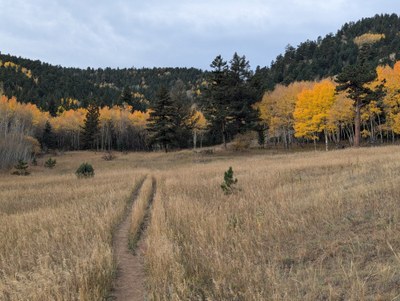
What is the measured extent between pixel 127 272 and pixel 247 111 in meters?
43.4

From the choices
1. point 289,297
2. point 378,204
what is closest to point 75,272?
point 289,297

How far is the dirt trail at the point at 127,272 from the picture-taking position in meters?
5.19

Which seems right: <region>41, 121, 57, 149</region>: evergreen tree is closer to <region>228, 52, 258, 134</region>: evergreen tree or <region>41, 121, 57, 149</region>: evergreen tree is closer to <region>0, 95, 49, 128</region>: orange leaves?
<region>0, 95, 49, 128</region>: orange leaves

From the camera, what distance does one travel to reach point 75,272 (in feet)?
17.9

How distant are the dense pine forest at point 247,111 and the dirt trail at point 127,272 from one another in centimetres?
3444

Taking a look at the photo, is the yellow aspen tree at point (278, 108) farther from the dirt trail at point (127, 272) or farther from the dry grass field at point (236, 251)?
the dirt trail at point (127, 272)

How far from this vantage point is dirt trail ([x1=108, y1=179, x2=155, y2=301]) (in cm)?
519

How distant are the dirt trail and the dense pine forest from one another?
1356 inches

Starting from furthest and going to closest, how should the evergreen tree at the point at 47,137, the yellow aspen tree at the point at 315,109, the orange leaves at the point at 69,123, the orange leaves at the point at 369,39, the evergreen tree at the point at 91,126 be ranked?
the orange leaves at the point at 369,39, the orange leaves at the point at 69,123, the evergreen tree at the point at 47,137, the evergreen tree at the point at 91,126, the yellow aspen tree at the point at 315,109

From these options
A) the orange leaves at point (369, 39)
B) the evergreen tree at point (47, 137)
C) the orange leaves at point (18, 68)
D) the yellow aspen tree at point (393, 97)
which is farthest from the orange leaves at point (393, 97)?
the orange leaves at point (18, 68)

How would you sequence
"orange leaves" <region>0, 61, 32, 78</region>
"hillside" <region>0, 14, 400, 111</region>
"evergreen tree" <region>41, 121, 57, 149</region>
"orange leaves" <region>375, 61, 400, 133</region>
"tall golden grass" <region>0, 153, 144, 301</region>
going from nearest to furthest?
"tall golden grass" <region>0, 153, 144, 301</region>, "orange leaves" <region>375, 61, 400, 133</region>, "evergreen tree" <region>41, 121, 57, 149</region>, "hillside" <region>0, 14, 400, 111</region>, "orange leaves" <region>0, 61, 32, 78</region>

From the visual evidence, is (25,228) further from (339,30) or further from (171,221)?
(339,30)

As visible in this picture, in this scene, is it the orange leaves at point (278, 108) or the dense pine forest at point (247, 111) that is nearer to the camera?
the dense pine forest at point (247, 111)

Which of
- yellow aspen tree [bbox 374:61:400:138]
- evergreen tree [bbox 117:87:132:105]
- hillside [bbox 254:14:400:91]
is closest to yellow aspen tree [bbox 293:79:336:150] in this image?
yellow aspen tree [bbox 374:61:400:138]
